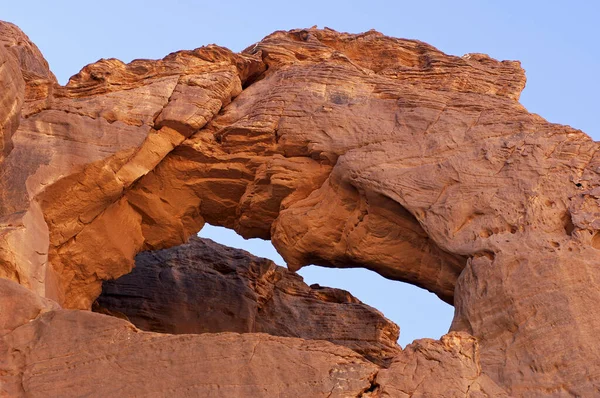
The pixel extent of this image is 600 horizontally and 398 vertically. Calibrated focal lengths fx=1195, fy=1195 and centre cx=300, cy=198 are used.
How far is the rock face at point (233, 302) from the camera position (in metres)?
21.2

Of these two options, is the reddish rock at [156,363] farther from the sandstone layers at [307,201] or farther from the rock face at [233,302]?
the rock face at [233,302]

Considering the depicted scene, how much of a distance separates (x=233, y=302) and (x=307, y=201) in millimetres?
4677

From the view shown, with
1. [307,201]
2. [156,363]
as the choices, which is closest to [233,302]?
[307,201]

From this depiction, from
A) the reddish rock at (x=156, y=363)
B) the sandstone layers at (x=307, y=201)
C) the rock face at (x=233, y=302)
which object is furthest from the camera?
the rock face at (x=233, y=302)

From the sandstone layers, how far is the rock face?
2683 millimetres

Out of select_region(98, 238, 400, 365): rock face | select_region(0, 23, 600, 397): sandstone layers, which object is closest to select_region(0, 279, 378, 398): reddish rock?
select_region(0, 23, 600, 397): sandstone layers

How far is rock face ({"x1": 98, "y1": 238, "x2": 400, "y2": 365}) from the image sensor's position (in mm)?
21250

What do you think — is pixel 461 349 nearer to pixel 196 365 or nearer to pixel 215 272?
pixel 196 365

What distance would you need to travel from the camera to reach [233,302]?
21656 mm

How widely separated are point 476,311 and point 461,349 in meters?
1.61

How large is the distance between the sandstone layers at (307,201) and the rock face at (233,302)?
2.68m

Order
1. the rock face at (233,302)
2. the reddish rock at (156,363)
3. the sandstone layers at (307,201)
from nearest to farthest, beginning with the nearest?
the reddish rock at (156,363)
the sandstone layers at (307,201)
the rock face at (233,302)

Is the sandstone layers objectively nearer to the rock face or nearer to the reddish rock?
the reddish rock

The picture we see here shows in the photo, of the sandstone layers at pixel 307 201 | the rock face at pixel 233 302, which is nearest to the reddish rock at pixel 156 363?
the sandstone layers at pixel 307 201
